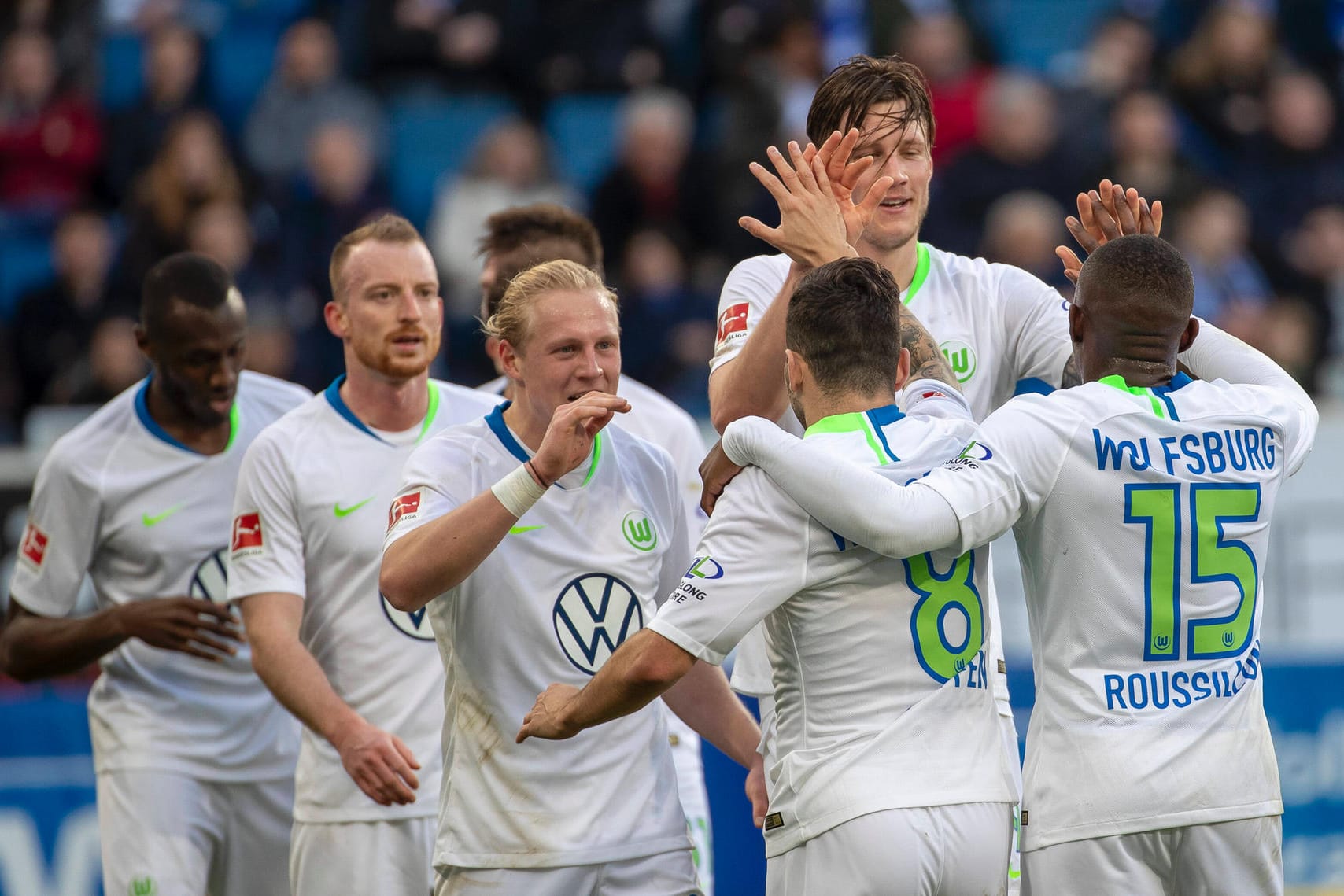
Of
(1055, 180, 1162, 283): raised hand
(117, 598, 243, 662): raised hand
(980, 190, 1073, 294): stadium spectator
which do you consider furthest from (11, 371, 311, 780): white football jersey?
(980, 190, 1073, 294): stadium spectator

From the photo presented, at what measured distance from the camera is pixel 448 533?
4.18 m

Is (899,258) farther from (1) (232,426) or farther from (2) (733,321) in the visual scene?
(1) (232,426)

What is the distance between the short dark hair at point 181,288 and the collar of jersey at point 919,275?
2581mm

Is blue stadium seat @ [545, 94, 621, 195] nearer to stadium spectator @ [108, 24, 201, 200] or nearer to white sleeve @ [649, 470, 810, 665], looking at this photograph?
stadium spectator @ [108, 24, 201, 200]

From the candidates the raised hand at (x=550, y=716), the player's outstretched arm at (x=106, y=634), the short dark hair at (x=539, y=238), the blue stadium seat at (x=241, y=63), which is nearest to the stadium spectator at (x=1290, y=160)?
the short dark hair at (x=539, y=238)

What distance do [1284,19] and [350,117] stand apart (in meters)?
7.24

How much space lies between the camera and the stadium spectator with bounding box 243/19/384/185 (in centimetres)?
1197

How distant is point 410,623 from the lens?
546 centimetres

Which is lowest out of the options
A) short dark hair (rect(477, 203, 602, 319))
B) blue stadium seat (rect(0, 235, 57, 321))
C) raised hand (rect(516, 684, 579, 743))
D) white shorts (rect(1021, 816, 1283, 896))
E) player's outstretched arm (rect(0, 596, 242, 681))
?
white shorts (rect(1021, 816, 1283, 896))

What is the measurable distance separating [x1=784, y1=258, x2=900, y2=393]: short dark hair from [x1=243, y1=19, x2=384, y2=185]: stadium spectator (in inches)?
340

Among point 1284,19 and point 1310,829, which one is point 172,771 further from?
point 1284,19

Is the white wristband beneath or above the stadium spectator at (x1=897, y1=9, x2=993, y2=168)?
beneath

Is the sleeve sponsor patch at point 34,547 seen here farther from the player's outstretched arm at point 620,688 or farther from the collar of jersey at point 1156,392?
the collar of jersey at point 1156,392

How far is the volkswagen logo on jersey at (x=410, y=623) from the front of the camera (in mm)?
5453
